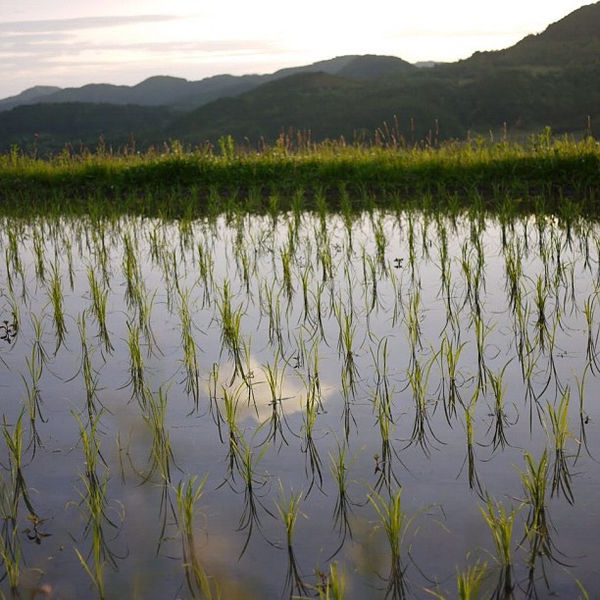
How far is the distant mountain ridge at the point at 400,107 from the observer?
68.6 m

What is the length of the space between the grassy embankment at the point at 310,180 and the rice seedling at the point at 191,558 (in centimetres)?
587

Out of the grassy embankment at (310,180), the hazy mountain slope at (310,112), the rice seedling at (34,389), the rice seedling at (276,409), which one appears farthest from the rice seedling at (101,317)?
the hazy mountain slope at (310,112)

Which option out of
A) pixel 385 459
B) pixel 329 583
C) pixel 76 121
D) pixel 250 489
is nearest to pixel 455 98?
pixel 76 121

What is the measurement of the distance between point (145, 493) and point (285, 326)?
7.06 feet

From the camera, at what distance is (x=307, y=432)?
11.1 feet

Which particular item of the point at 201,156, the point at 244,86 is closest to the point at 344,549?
the point at 201,156

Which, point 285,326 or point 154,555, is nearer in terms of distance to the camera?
point 154,555

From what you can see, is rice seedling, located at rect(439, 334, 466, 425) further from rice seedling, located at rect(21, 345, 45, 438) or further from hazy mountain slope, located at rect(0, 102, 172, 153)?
hazy mountain slope, located at rect(0, 102, 172, 153)

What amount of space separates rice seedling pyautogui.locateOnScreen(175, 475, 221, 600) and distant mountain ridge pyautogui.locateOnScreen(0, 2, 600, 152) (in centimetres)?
4968

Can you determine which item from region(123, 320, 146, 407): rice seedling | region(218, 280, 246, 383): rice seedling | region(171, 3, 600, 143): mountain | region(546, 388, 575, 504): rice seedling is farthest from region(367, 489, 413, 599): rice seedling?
region(171, 3, 600, 143): mountain

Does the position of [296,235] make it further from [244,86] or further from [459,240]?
[244,86]

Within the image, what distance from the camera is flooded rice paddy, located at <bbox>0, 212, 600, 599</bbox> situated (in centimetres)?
247

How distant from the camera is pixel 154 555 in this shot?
8.45ft

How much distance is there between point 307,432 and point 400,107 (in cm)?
7622
